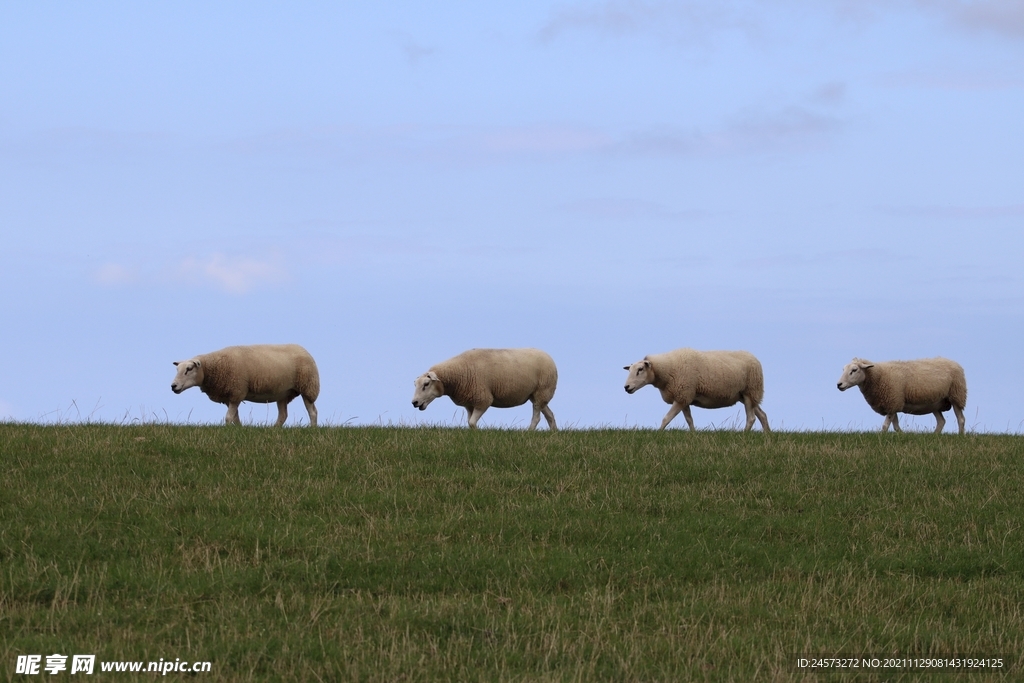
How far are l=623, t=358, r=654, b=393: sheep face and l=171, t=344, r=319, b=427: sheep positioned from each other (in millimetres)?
6657

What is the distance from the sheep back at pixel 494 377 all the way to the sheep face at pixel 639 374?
5.68 feet

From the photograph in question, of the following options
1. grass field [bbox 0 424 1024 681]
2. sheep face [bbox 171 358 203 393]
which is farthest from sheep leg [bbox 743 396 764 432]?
sheep face [bbox 171 358 203 393]

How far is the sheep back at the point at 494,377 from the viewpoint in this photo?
2431 cm

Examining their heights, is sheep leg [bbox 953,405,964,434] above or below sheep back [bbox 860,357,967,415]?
below

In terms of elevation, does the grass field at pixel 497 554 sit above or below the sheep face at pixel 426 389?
below

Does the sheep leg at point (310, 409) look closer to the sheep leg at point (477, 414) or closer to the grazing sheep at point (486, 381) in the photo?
the grazing sheep at point (486, 381)

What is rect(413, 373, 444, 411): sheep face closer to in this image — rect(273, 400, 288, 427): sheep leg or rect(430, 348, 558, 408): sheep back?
rect(430, 348, 558, 408): sheep back

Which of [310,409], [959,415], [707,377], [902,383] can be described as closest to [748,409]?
[707,377]

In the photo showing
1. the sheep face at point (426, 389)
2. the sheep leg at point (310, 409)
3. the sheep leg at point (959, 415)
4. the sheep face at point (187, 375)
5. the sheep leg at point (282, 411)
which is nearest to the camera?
the sheep face at point (187, 375)

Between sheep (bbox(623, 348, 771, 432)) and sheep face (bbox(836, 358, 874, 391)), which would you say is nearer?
sheep (bbox(623, 348, 771, 432))

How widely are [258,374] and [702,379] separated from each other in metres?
9.12

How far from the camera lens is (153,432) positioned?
16797 mm

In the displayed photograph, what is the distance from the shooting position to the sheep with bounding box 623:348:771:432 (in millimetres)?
24062

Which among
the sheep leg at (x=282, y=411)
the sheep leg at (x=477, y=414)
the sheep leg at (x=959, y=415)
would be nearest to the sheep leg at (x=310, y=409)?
the sheep leg at (x=282, y=411)
